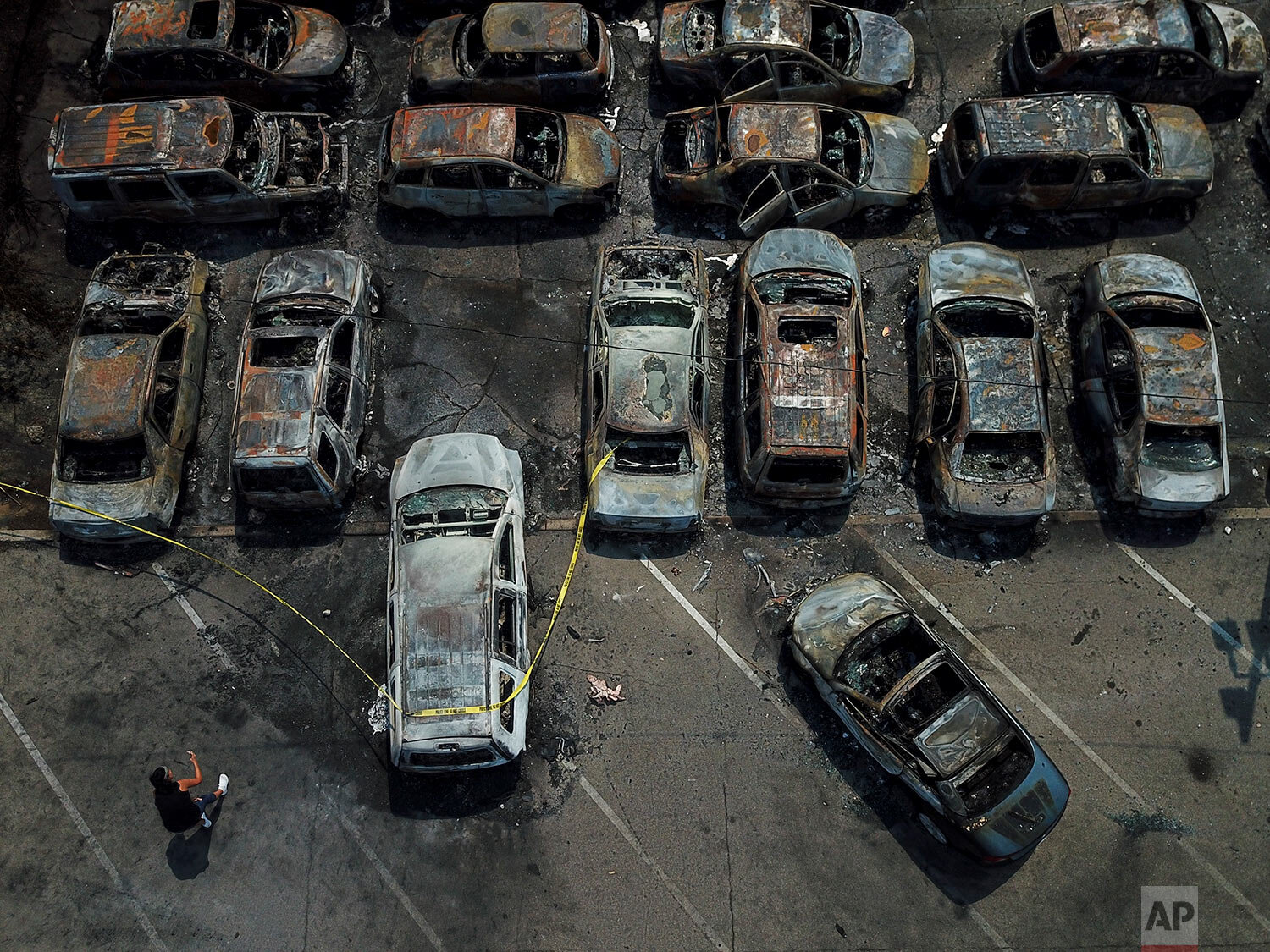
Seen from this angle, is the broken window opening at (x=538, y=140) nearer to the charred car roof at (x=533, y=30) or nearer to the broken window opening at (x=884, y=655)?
the charred car roof at (x=533, y=30)

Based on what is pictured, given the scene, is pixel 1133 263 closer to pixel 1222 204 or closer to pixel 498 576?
pixel 1222 204

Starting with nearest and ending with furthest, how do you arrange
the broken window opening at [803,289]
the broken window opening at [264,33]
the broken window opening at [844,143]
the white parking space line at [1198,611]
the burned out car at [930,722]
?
the burned out car at [930,722]
the white parking space line at [1198,611]
the broken window opening at [803,289]
the broken window opening at [844,143]
the broken window opening at [264,33]

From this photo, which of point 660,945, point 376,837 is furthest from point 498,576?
point 660,945

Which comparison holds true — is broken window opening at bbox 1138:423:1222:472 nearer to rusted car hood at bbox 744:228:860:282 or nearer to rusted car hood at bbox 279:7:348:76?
rusted car hood at bbox 744:228:860:282

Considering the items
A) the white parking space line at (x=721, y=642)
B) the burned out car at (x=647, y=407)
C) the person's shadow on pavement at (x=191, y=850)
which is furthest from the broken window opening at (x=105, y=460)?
the white parking space line at (x=721, y=642)

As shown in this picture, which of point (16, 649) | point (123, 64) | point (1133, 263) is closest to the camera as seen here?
point (16, 649)

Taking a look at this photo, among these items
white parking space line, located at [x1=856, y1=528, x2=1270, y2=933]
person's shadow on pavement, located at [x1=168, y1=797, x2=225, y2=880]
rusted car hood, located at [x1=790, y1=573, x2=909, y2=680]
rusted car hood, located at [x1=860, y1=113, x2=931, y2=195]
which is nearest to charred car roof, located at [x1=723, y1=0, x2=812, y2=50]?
rusted car hood, located at [x1=860, y1=113, x2=931, y2=195]
